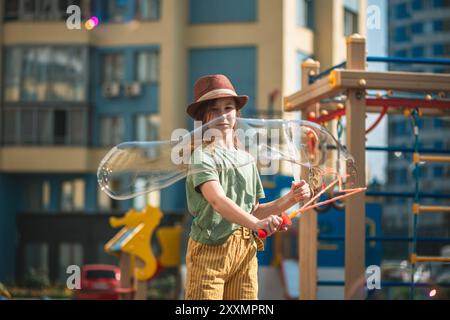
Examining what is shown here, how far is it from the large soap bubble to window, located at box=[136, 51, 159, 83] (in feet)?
74.8

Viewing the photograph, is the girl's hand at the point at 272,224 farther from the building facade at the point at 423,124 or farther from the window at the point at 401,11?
the window at the point at 401,11

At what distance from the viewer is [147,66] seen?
27.5 meters

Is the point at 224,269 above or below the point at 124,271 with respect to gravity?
above

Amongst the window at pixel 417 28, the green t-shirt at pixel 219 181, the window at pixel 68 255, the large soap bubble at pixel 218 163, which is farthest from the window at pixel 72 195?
the window at pixel 417 28

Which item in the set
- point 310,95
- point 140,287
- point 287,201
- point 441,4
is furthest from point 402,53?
point 287,201

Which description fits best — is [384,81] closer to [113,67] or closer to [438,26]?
[113,67]

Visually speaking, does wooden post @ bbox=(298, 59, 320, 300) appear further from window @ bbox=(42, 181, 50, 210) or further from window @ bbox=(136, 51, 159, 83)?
window @ bbox=(42, 181, 50, 210)

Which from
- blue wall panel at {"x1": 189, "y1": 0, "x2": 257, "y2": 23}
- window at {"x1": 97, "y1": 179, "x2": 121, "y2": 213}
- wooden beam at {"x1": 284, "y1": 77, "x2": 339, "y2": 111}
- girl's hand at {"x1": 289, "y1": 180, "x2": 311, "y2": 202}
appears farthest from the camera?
window at {"x1": 97, "y1": 179, "x2": 121, "y2": 213}

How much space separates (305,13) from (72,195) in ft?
28.5

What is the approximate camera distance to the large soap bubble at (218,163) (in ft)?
13.9

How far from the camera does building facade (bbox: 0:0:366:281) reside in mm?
26453

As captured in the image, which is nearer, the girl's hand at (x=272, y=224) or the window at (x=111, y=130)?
the girl's hand at (x=272, y=224)

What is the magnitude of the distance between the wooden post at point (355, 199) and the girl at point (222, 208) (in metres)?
2.01

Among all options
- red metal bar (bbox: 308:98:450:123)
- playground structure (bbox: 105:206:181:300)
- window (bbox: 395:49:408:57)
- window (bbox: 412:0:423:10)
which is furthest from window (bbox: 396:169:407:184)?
red metal bar (bbox: 308:98:450:123)
